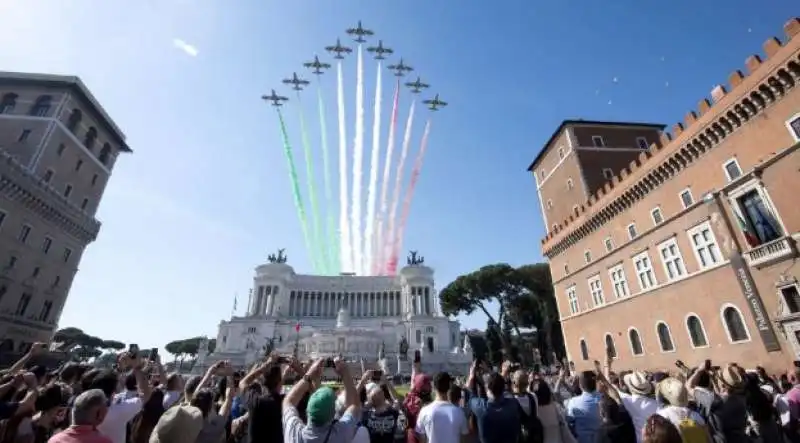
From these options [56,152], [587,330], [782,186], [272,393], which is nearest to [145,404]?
[272,393]

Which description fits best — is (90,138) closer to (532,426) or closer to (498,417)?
(498,417)

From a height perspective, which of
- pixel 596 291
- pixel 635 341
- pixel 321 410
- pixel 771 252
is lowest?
pixel 321 410

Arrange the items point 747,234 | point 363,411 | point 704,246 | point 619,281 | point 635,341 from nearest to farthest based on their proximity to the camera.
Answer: point 363,411 → point 747,234 → point 704,246 → point 635,341 → point 619,281

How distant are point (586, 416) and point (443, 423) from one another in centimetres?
259

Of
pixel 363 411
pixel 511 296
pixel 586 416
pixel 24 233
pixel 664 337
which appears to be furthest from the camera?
pixel 511 296

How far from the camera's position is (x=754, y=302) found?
18094mm

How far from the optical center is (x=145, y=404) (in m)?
4.97

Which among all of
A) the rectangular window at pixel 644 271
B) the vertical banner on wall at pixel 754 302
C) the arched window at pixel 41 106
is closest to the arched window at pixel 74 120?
the arched window at pixel 41 106

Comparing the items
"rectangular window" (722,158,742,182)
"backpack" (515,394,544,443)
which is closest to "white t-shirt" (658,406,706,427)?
"backpack" (515,394,544,443)

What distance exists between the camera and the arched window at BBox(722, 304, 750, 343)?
18734mm

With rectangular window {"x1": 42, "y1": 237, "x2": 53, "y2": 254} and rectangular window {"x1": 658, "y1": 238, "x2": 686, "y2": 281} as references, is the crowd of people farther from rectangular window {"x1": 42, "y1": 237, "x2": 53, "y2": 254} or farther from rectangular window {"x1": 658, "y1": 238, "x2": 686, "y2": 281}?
rectangular window {"x1": 42, "y1": 237, "x2": 53, "y2": 254}

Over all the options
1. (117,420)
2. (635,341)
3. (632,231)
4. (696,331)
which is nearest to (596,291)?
(635,341)

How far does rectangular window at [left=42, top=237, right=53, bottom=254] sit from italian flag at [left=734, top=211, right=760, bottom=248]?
53.7 metres

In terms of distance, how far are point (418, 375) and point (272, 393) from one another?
226 centimetres
